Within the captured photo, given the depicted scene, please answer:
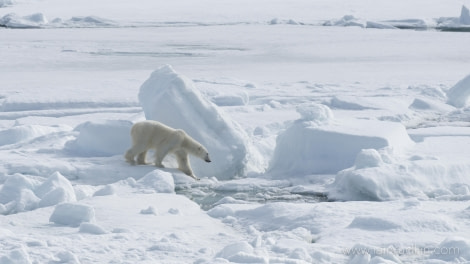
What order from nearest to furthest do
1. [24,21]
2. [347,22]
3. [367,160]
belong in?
[367,160] → [347,22] → [24,21]

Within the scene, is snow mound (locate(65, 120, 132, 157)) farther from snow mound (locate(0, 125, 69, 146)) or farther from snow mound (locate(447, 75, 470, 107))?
snow mound (locate(447, 75, 470, 107))

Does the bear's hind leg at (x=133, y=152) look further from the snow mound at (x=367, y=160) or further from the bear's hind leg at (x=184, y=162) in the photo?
the snow mound at (x=367, y=160)

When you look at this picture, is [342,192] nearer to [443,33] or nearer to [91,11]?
[443,33]

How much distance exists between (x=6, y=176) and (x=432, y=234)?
3.61 meters

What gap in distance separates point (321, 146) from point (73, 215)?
10.3 feet

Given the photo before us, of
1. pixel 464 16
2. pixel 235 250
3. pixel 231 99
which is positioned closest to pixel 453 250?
pixel 235 250

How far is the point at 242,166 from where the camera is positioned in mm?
7746

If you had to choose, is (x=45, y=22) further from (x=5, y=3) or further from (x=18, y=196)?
(x=18, y=196)

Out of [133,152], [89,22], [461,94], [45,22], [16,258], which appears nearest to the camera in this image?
[16,258]

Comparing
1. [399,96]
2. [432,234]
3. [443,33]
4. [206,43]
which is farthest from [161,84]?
[443,33]

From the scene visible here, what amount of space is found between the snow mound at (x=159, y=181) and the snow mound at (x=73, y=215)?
134 centimetres

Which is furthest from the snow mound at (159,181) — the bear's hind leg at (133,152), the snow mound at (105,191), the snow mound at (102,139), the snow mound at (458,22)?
the snow mound at (458,22)

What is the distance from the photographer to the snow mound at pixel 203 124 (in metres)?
7.69

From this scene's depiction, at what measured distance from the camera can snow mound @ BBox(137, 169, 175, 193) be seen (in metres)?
6.68
